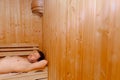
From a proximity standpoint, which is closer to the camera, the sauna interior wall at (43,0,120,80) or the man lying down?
the sauna interior wall at (43,0,120,80)

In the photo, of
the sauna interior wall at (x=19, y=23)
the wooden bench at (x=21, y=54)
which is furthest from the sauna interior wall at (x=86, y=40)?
the sauna interior wall at (x=19, y=23)

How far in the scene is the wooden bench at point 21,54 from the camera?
2.04m

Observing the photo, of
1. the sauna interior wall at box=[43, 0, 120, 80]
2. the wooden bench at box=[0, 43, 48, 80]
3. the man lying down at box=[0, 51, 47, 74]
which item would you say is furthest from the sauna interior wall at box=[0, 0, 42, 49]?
the sauna interior wall at box=[43, 0, 120, 80]

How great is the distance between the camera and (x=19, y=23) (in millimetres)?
3041

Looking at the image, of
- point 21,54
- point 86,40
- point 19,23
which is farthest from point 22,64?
point 86,40

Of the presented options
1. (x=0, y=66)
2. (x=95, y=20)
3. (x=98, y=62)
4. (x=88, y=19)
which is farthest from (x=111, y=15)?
(x=0, y=66)

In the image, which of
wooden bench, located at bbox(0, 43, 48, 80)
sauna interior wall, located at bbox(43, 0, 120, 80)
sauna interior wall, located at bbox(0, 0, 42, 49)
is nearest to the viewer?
sauna interior wall, located at bbox(43, 0, 120, 80)

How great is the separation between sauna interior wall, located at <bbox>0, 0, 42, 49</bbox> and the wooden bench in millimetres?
283

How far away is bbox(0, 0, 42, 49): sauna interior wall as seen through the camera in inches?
114

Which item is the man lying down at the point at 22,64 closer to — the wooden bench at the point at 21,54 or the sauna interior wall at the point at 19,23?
the wooden bench at the point at 21,54

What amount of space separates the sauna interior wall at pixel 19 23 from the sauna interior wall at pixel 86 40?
45.5 inches

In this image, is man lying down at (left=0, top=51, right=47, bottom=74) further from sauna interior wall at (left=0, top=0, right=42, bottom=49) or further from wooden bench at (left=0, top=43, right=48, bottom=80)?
sauna interior wall at (left=0, top=0, right=42, bottom=49)

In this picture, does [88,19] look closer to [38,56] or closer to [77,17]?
[77,17]

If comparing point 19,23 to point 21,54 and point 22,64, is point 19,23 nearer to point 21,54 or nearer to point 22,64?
point 21,54
